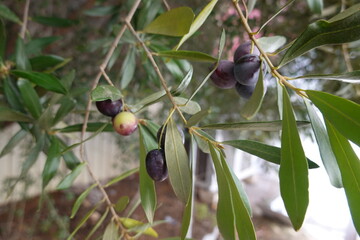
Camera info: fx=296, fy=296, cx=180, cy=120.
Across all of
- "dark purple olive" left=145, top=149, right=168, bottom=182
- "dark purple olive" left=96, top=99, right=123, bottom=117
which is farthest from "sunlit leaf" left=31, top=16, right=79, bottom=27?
"dark purple olive" left=145, top=149, right=168, bottom=182

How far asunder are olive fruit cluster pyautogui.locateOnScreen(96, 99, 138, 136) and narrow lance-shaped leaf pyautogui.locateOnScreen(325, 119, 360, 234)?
0.24 m

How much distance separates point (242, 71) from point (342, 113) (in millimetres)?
119

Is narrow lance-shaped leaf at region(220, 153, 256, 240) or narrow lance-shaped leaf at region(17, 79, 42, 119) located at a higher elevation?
narrow lance-shaped leaf at region(17, 79, 42, 119)

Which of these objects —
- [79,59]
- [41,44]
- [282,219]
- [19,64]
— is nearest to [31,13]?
[79,59]

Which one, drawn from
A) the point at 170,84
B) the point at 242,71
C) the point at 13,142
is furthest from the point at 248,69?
the point at 170,84

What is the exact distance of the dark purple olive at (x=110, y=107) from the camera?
0.41 m

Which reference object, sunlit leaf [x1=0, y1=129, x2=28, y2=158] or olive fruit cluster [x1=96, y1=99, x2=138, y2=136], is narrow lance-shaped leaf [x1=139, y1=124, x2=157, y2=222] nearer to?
olive fruit cluster [x1=96, y1=99, x2=138, y2=136]

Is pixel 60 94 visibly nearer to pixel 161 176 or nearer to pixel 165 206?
pixel 161 176

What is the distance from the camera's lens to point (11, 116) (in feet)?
1.71

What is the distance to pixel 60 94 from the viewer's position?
538 mm

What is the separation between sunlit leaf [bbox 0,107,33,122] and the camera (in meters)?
0.50

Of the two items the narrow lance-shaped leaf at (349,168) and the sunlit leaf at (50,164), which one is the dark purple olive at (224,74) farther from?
the sunlit leaf at (50,164)

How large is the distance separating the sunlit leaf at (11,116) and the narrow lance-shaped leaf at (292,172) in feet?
1.48

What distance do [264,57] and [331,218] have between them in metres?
2.00
